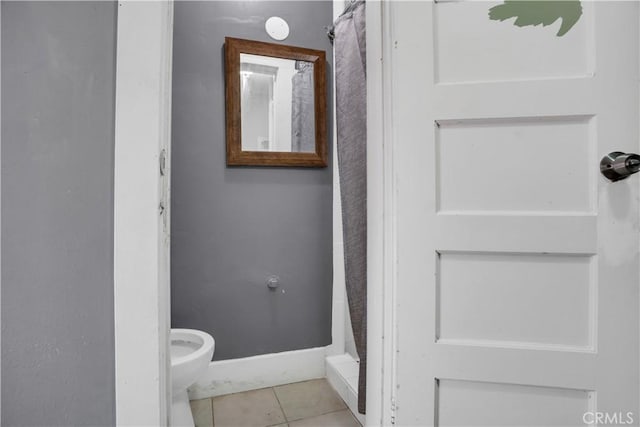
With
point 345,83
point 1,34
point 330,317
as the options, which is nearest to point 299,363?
point 330,317

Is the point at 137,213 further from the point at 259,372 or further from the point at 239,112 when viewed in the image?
the point at 259,372

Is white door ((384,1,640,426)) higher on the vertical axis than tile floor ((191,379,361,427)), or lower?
higher

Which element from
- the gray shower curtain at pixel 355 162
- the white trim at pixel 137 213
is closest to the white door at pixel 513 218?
the gray shower curtain at pixel 355 162

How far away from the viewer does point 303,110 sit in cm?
171

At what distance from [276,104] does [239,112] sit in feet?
0.69

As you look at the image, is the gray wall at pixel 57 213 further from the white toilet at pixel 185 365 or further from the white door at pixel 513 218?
the white door at pixel 513 218

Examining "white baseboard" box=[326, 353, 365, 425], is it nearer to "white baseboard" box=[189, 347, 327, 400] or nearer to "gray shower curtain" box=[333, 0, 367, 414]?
"white baseboard" box=[189, 347, 327, 400]

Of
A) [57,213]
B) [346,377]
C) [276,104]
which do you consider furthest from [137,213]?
[346,377]

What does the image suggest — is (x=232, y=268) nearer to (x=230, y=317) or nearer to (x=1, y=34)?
(x=230, y=317)

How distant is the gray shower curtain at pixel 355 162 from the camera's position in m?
1.21

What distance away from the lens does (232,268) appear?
1623 mm

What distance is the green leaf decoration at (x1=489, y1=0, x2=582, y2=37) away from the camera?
74 centimetres

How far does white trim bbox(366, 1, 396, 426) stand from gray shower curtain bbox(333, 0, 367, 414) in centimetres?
30

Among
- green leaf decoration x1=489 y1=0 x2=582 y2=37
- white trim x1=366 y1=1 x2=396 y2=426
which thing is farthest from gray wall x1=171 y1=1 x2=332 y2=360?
green leaf decoration x1=489 y1=0 x2=582 y2=37
